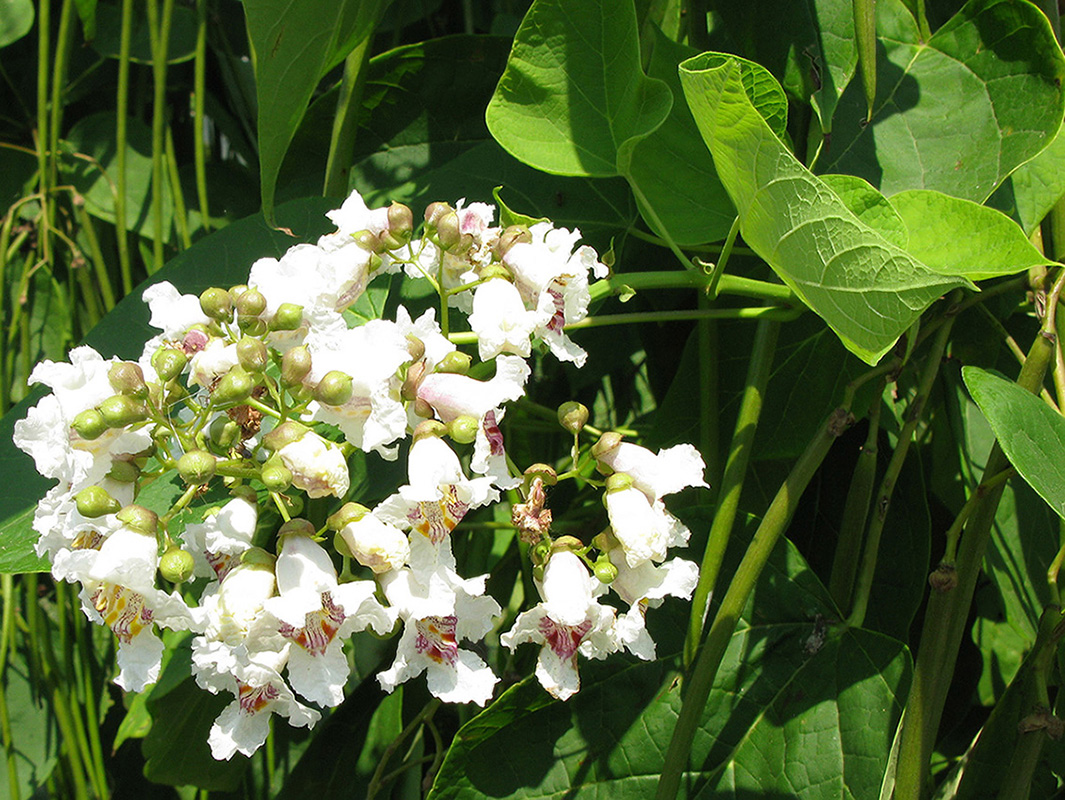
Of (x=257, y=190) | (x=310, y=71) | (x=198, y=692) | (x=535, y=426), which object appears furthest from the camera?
(x=257, y=190)

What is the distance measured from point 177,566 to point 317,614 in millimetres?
87

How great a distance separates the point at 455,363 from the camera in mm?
564

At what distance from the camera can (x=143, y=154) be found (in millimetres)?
1215

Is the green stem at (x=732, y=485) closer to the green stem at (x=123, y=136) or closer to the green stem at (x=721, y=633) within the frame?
the green stem at (x=721, y=633)

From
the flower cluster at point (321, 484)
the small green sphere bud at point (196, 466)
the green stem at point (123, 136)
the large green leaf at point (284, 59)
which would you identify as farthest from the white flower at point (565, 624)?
the green stem at point (123, 136)

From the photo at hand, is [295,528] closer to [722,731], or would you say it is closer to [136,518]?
[136,518]

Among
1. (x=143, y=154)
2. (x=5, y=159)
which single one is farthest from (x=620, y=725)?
(x=5, y=159)

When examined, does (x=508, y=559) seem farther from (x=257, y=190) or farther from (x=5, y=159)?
(x=5, y=159)

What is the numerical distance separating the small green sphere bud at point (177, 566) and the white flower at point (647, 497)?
0.26m

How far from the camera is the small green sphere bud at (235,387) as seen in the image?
51 centimetres

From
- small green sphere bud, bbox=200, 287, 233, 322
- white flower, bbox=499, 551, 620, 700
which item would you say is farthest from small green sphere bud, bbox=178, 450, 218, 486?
white flower, bbox=499, 551, 620, 700

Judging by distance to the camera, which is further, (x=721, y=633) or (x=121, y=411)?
(x=721, y=633)

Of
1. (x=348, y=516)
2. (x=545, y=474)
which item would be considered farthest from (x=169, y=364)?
(x=545, y=474)

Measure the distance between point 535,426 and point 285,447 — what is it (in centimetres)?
33
